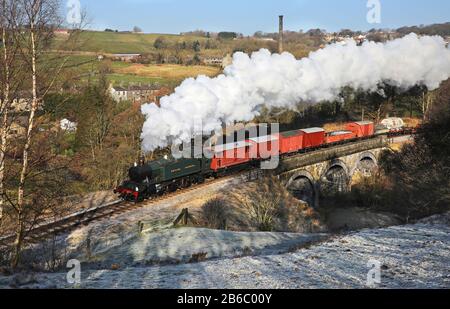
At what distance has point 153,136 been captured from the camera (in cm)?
2506

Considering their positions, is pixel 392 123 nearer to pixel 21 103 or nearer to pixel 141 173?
Answer: pixel 141 173

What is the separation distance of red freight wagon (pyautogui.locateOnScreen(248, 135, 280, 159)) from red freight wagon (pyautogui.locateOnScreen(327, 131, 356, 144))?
1022 centimetres

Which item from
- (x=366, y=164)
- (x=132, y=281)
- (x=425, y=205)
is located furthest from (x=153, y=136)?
(x=366, y=164)

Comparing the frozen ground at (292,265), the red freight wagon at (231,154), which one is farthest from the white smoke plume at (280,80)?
the frozen ground at (292,265)

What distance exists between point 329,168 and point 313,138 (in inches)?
187

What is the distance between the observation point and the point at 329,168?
4384cm

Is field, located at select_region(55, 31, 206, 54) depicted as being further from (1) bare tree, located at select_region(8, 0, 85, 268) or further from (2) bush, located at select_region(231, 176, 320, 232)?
(1) bare tree, located at select_region(8, 0, 85, 268)

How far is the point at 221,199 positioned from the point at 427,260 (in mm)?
15842

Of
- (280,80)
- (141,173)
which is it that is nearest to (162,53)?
(280,80)

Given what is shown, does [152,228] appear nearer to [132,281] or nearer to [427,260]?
[132,281]

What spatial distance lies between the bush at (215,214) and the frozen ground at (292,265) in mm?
3770

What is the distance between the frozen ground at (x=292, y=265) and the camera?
12180 millimetres

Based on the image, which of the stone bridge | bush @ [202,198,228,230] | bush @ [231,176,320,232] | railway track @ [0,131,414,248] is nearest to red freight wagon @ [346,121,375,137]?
the stone bridge
